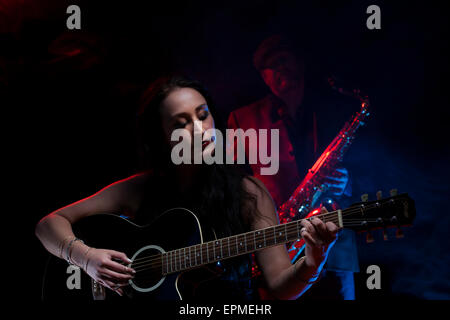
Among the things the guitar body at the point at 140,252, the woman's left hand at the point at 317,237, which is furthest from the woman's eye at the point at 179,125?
the woman's left hand at the point at 317,237

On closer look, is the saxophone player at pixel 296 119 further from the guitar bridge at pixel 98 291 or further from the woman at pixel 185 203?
the guitar bridge at pixel 98 291

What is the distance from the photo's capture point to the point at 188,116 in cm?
174

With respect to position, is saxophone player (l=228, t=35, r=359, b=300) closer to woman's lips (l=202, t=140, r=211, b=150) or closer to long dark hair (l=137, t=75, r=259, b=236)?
long dark hair (l=137, t=75, r=259, b=236)

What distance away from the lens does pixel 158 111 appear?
72.7 inches

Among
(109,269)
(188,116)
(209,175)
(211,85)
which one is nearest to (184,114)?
(188,116)

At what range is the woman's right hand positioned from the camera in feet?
5.06

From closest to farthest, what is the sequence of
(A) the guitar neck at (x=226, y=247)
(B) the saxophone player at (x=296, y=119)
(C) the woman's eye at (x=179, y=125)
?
(A) the guitar neck at (x=226, y=247) < (C) the woman's eye at (x=179, y=125) < (B) the saxophone player at (x=296, y=119)

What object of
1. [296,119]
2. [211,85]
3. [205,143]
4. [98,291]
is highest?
[211,85]

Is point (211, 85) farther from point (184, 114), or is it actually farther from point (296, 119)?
point (184, 114)

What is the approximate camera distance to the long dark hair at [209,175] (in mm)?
1650

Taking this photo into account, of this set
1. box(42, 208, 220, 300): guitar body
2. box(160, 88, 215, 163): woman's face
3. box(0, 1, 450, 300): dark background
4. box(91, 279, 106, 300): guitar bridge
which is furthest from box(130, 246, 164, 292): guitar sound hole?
box(0, 1, 450, 300): dark background

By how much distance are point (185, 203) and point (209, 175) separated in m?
0.18

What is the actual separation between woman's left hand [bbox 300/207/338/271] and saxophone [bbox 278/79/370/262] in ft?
3.03

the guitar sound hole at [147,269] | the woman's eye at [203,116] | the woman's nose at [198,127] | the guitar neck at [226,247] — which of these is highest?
the woman's eye at [203,116]
